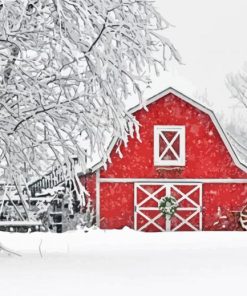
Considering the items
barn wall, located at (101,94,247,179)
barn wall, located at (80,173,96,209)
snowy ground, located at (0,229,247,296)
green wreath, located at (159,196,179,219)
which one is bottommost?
snowy ground, located at (0,229,247,296)

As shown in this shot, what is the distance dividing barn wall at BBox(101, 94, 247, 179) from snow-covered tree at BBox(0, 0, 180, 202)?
15354 mm

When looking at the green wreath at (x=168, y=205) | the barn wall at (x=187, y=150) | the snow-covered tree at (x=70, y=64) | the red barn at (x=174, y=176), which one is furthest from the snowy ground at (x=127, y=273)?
the barn wall at (x=187, y=150)

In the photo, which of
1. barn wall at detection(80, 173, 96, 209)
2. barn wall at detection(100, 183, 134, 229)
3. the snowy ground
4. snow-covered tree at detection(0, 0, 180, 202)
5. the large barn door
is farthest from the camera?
the large barn door

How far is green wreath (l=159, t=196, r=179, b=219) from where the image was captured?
2825cm

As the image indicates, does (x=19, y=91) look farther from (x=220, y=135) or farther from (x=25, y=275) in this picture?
(x=220, y=135)

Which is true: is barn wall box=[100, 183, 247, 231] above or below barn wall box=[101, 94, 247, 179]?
below

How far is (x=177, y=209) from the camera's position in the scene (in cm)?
2856

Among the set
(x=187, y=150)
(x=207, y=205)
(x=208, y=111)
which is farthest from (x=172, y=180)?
(x=208, y=111)

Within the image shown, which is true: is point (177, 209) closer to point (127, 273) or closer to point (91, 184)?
point (91, 184)

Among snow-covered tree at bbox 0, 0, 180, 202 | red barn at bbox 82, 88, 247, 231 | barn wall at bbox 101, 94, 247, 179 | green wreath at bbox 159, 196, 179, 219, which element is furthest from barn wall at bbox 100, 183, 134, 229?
snow-covered tree at bbox 0, 0, 180, 202

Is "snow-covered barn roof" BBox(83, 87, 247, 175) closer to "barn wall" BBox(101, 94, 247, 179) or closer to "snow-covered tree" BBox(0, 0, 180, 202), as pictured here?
"barn wall" BBox(101, 94, 247, 179)

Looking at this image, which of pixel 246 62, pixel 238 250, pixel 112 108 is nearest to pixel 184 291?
pixel 112 108

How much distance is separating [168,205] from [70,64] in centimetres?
1627

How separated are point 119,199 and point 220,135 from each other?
4393 mm
